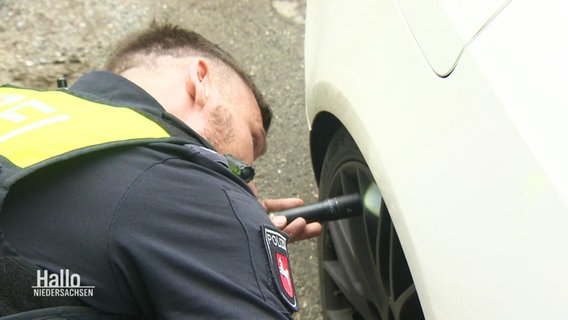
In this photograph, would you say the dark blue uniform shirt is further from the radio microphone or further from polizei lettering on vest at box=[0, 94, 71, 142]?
the radio microphone

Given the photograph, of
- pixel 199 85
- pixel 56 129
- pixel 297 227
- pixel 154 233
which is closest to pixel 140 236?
pixel 154 233

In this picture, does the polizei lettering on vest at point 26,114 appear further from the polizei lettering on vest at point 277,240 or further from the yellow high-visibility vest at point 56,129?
the polizei lettering on vest at point 277,240

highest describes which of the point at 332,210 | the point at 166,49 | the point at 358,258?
the point at 166,49

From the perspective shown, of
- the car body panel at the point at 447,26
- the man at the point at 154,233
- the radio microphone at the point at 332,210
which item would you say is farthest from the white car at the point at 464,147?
the man at the point at 154,233

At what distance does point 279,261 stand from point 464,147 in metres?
0.43

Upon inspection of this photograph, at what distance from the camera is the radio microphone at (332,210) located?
1649mm

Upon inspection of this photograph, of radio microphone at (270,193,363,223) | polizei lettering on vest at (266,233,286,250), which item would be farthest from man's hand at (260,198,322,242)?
polizei lettering on vest at (266,233,286,250)

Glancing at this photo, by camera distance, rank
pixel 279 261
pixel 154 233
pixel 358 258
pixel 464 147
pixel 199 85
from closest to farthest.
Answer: pixel 464 147 → pixel 154 233 → pixel 279 261 → pixel 199 85 → pixel 358 258

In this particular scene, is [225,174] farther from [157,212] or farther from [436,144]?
[436,144]

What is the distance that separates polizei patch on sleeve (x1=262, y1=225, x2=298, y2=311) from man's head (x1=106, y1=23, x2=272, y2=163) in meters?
0.33

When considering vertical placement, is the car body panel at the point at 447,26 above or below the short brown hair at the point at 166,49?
below

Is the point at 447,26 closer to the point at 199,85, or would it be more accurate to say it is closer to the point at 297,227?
the point at 199,85

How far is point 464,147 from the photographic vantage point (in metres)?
1.07

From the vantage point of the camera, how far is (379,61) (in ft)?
4.37
